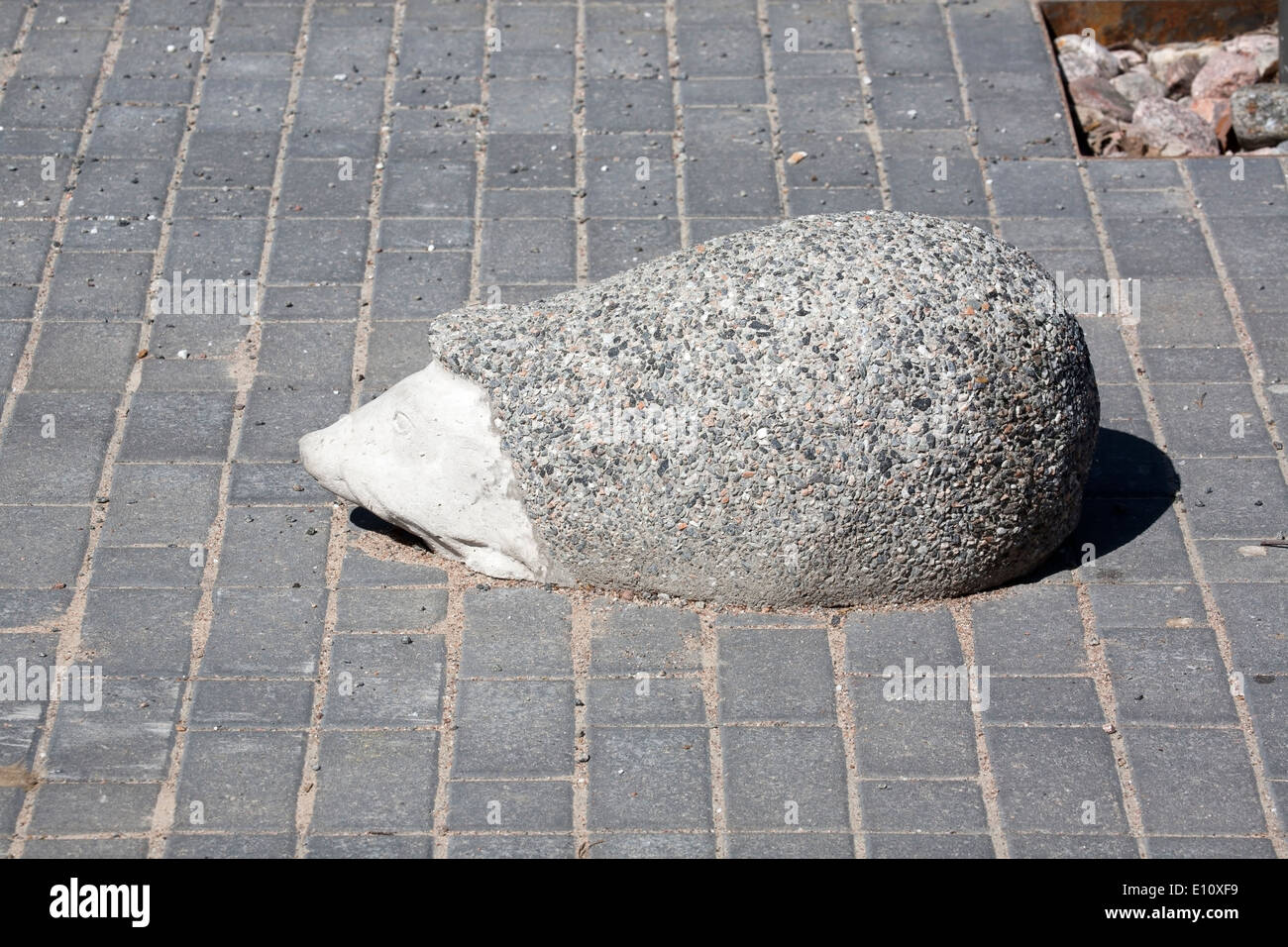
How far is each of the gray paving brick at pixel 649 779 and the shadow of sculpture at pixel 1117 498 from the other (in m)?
1.52

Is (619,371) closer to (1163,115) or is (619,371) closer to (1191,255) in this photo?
(1191,255)

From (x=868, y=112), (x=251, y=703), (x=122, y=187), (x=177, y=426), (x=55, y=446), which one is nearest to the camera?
(x=251, y=703)

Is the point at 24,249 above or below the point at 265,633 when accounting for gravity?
below

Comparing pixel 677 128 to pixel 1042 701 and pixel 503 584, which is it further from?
pixel 1042 701

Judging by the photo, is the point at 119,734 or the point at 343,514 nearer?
the point at 119,734

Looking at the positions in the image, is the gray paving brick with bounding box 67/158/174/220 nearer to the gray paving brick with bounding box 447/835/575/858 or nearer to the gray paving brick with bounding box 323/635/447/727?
the gray paving brick with bounding box 323/635/447/727

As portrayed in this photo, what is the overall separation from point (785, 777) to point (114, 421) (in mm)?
3325

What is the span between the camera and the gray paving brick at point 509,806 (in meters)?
5.21

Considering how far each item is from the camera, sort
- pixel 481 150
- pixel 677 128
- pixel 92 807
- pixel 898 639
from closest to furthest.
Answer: pixel 92 807 → pixel 898 639 → pixel 481 150 → pixel 677 128

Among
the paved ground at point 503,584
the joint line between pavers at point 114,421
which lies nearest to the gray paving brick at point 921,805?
the paved ground at point 503,584

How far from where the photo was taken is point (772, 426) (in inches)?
218

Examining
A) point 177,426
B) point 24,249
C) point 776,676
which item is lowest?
point 24,249

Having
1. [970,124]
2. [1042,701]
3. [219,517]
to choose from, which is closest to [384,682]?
[219,517]

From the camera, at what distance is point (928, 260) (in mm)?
5711
